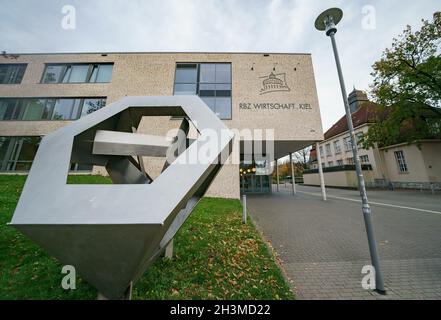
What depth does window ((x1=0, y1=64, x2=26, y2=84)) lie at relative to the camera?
15.9 meters

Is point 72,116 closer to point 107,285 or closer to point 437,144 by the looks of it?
point 107,285

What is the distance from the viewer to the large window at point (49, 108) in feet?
47.6

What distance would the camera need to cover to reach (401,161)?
22.0 meters

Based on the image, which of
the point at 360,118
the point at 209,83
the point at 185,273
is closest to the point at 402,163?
→ the point at 360,118

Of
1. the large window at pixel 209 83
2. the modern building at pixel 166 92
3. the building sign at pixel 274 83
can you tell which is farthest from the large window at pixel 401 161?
the large window at pixel 209 83

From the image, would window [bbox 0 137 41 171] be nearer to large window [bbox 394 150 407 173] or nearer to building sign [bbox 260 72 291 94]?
building sign [bbox 260 72 291 94]

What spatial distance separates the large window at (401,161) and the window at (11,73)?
138 ft

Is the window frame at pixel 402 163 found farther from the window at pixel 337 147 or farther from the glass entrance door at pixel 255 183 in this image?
the glass entrance door at pixel 255 183

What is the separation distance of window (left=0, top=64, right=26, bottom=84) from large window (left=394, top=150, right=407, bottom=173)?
4206 centimetres

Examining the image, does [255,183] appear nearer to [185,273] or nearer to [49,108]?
[185,273]

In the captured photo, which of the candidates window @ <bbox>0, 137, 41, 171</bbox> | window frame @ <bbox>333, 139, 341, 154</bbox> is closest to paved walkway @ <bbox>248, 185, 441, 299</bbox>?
window @ <bbox>0, 137, 41, 171</bbox>
